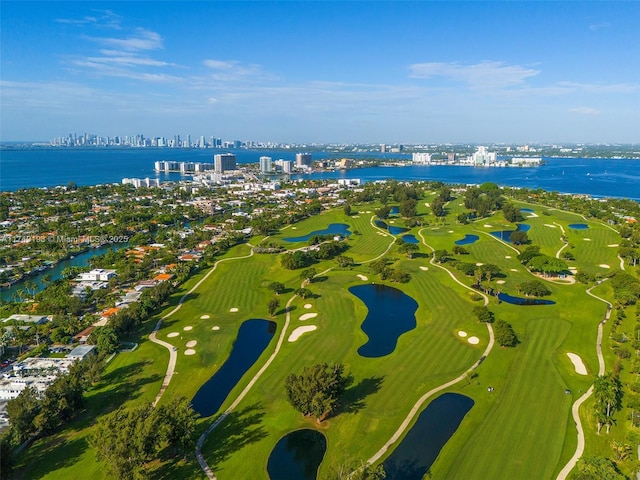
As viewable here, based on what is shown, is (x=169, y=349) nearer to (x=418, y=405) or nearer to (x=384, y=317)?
(x=384, y=317)

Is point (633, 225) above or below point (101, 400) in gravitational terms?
above

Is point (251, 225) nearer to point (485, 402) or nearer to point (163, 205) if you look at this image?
point (163, 205)

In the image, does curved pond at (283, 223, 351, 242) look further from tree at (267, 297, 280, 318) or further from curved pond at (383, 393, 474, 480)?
curved pond at (383, 393, 474, 480)

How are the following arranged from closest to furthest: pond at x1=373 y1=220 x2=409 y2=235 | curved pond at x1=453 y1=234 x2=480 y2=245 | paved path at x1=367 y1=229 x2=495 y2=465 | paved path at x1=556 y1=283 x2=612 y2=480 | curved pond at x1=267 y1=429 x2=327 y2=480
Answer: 1. paved path at x1=556 y1=283 x2=612 y2=480
2. curved pond at x1=267 y1=429 x2=327 y2=480
3. paved path at x1=367 y1=229 x2=495 y2=465
4. curved pond at x1=453 y1=234 x2=480 y2=245
5. pond at x1=373 y1=220 x2=409 y2=235

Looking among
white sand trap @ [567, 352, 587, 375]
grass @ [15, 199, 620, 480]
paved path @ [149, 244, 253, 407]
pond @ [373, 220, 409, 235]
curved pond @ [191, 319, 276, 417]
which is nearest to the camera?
grass @ [15, 199, 620, 480]

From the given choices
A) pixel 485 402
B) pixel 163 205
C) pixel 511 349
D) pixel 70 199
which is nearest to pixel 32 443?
pixel 485 402

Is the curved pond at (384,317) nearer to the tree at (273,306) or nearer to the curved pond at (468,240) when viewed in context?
the tree at (273,306)

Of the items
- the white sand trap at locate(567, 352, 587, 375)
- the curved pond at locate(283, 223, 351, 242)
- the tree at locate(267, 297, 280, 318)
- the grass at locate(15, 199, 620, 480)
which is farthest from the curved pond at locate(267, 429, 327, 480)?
the curved pond at locate(283, 223, 351, 242)
